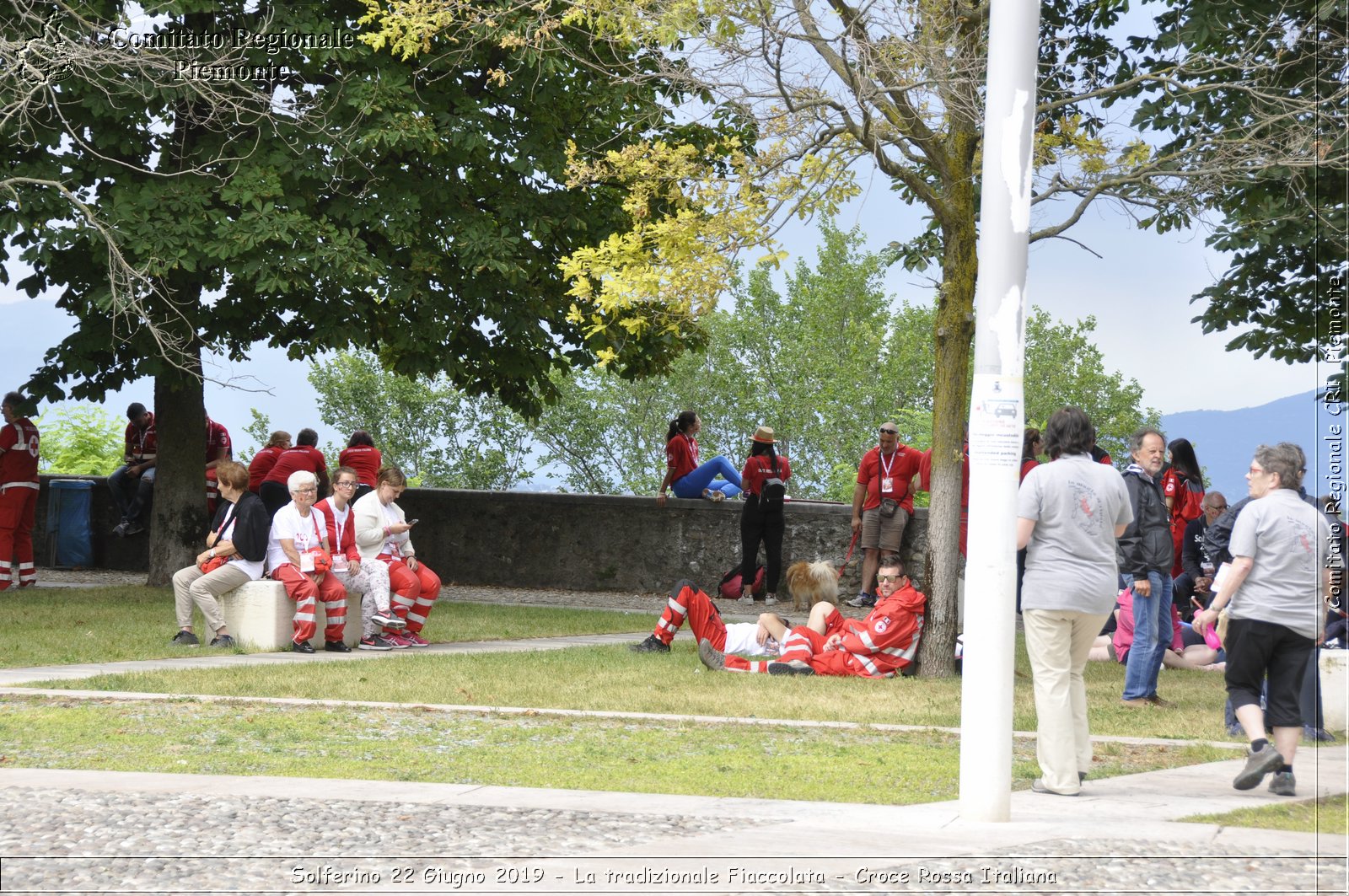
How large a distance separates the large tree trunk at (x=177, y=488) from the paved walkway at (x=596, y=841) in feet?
41.1

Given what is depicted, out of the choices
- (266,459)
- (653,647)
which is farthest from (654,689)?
(266,459)

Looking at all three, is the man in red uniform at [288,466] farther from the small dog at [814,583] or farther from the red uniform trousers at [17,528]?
the small dog at [814,583]

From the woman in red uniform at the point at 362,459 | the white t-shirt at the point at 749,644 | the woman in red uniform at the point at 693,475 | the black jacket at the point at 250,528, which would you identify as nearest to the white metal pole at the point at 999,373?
the white t-shirt at the point at 749,644

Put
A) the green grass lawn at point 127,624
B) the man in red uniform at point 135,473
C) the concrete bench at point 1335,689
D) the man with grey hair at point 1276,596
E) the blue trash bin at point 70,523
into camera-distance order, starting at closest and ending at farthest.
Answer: the man with grey hair at point 1276,596 < the concrete bench at point 1335,689 < the green grass lawn at point 127,624 < the man in red uniform at point 135,473 < the blue trash bin at point 70,523

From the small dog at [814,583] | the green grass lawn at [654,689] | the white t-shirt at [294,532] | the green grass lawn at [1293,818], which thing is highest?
the white t-shirt at [294,532]

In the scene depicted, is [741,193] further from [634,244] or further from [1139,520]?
[1139,520]

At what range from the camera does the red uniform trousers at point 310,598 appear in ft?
45.2

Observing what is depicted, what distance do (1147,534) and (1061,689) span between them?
3430mm

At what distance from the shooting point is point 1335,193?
43.1 ft

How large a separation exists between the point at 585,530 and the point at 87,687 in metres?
11.5

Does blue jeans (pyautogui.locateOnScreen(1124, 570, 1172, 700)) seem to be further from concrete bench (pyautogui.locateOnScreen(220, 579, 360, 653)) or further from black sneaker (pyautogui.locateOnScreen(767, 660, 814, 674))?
concrete bench (pyautogui.locateOnScreen(220, 579, 360, 653))

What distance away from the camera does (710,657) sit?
42.4ft

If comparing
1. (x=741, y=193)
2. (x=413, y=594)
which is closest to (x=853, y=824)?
(x=741, y=193)

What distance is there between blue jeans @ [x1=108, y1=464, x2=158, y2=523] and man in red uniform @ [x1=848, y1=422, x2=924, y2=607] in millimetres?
10487
